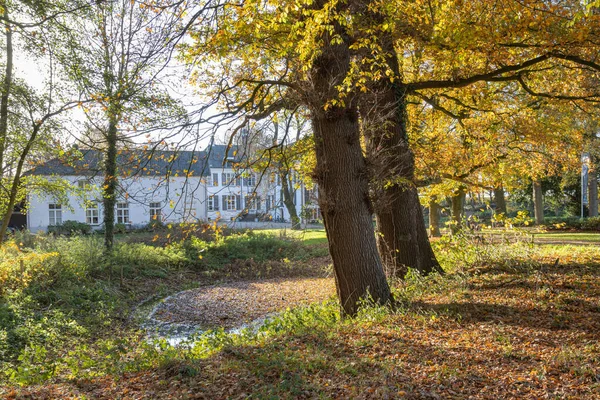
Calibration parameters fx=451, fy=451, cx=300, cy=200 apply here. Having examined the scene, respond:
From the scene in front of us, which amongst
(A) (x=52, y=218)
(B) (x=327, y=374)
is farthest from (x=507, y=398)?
(A) (x=52, y=218)

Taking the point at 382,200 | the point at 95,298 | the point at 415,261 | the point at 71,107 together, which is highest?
the point at 71,107

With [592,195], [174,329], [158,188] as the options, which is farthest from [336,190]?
[592,195]

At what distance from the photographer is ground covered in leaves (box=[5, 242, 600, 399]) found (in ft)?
13.1

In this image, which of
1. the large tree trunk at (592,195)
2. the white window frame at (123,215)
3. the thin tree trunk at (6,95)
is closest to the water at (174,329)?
the thin tree trunk at (6,95)

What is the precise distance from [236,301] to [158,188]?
20.5ft

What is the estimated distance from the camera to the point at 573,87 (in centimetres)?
1105

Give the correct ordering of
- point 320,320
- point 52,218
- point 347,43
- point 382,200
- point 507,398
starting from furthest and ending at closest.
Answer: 1. point 52,218
2. point 382,200
3. point 347,43
4. point 320,320
5. point 507,398

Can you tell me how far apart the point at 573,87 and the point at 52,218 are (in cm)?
3395

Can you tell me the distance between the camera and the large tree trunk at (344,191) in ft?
22.5

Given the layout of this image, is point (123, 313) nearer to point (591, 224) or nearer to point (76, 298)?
point (76, 298)

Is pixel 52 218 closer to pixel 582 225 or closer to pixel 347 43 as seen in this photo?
pixel 347 43

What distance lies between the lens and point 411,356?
4766 mm

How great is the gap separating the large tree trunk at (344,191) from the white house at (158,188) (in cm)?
66

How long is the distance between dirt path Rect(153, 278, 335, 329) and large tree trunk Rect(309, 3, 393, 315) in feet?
11.9
